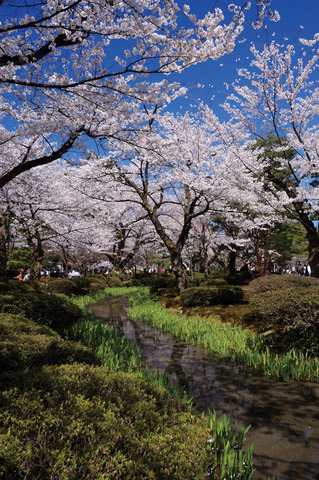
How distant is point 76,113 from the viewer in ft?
22.1

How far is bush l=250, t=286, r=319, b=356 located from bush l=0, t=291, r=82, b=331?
178 inches

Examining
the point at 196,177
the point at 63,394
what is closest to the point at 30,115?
the point at 196,177

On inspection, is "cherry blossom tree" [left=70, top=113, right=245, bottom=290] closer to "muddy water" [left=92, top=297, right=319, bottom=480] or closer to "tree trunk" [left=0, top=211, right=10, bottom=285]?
"tree trunk" [left=0, top=211, right=10, bottom=285]

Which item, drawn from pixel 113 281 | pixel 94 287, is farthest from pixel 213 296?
pixel 113 281

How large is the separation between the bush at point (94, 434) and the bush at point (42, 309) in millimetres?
3607

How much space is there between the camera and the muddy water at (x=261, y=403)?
266 cm

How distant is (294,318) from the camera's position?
553 centimetres

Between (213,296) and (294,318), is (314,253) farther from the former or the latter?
(294,318)

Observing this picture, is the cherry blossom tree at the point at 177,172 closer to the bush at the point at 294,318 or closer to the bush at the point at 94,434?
the bush at the point at 294,318

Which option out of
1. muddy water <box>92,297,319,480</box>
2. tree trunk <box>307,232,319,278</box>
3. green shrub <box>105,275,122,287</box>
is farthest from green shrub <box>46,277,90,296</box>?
tree trunk <box>307,232,319,278</box>

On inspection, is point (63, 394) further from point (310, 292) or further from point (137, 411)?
point (310, 292)

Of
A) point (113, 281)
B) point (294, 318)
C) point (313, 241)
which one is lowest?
point (294, 318)

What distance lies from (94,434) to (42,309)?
4822 mm

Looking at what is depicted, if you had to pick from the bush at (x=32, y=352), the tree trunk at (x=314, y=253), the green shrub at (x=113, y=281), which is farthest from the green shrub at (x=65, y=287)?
the bush at (x=32, y=352)
